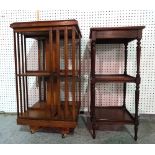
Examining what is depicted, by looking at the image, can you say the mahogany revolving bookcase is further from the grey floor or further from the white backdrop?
the white backdrop

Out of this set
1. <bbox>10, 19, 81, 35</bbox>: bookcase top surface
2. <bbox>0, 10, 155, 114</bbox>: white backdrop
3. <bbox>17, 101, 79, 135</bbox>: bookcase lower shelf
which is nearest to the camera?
<bbox>10, 19, 81, 35</bbox>: bookcase top surface

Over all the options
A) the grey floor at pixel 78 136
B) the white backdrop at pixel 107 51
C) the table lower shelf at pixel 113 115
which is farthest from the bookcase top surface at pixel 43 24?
the grey floor at pixel 78 136

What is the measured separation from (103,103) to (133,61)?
0.67 metres

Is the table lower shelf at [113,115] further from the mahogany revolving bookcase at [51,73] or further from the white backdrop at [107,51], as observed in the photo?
the mahogany revolving bookcase at [51,73]

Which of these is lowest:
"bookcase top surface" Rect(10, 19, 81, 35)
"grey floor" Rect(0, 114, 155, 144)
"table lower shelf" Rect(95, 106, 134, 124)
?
"grey floor" Rect(0, 114, 155, 144)

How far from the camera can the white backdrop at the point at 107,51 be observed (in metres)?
2.03

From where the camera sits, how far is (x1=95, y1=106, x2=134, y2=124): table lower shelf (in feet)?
5.54

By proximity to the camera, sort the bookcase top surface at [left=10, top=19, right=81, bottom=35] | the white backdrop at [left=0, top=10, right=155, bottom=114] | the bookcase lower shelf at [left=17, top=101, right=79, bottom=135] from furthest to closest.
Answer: the white backdrop at [left=0, top=10, right=155, bottom=114]
the bookcase lower shelf at [left=17, top=101, right=79, bottom=135]
the bookcase top surface at [left=10, top=19, right=81, bottom=35]

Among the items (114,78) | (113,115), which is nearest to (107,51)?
(114,78)

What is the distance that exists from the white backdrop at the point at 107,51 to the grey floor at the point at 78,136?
0.40m

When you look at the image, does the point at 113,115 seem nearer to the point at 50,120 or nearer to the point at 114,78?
the point at 114,78

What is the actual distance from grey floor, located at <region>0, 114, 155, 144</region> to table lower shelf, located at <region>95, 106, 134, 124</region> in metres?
0.17

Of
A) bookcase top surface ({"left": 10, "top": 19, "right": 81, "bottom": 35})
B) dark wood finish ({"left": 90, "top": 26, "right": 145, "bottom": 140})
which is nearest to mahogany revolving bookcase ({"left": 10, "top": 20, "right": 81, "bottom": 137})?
bookcase top surface ({"left": 10, "top": 19, "right": 81, "bottom": 35})

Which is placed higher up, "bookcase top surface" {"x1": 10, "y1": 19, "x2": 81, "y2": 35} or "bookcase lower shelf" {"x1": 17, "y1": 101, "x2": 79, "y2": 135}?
"bookcase top surface" {"x1": 10, "y1": 19, "x2": 81, "y2": 35}
